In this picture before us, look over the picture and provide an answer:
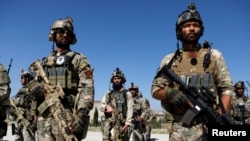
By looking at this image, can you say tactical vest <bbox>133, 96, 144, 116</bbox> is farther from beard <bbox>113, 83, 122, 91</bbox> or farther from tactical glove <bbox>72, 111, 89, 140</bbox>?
tactical glove <bbox>72, 111, 89, 140</bbox>

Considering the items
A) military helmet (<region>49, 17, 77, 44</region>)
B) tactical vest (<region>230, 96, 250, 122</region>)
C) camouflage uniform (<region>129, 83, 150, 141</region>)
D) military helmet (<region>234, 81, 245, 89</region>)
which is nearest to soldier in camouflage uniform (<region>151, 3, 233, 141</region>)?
military helmet (<region>49, 17, 77, 44</region>)

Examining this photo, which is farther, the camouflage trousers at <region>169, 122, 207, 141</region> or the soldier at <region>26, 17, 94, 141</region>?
the soldier at <region>26, 17, 94, 141</region>

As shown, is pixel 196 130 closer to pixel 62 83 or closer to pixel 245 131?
pixel 245 131

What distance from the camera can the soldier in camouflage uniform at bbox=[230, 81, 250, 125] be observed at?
10898 millimetres

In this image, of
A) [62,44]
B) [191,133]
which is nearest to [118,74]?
[62,44]

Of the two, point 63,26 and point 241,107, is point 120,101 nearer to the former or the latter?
point 241,107

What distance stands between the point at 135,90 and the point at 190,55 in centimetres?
962

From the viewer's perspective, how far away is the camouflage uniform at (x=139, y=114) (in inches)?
501

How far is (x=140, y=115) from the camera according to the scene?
1345 cm

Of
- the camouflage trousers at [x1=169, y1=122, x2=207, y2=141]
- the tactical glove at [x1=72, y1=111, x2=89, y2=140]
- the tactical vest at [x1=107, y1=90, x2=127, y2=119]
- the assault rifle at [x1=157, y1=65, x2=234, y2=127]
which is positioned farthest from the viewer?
the tactical vest at [x1=107, y1=90, x2=127, y2=119]

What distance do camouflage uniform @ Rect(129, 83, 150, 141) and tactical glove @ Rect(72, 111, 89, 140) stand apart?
25.5ft

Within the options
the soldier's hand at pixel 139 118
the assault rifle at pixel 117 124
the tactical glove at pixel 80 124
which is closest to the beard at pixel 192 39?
the tactical glove at pixel 80 124

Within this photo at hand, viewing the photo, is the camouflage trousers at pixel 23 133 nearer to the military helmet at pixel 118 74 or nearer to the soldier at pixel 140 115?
the military helmet at pixel 118 74

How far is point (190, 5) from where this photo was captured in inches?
189
